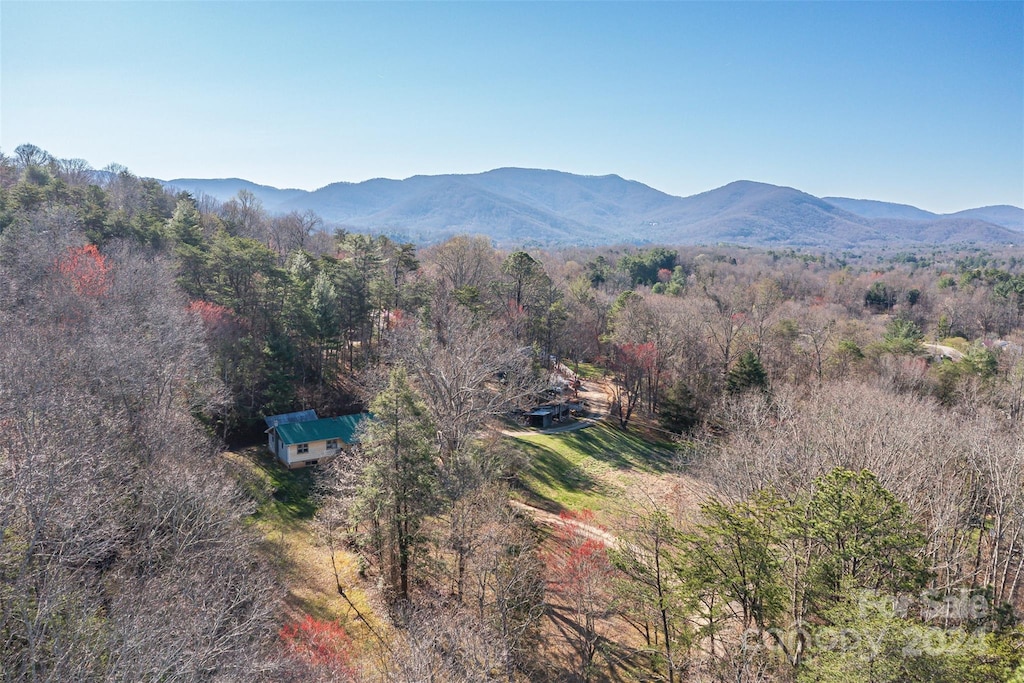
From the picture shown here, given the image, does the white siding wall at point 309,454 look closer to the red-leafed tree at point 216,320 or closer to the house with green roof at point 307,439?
the house with green roof at point 307,439

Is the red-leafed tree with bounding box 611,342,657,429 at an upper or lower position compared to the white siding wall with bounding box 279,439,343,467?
upper

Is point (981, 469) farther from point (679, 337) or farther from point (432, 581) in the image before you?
point (679, 337)

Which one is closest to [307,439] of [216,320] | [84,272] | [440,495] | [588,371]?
[216,320]

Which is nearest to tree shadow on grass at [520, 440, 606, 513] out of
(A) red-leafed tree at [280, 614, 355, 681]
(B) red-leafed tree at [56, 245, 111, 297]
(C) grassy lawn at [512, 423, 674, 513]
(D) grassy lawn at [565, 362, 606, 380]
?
(C) grassy lawn at [512, 423, 674, 513]

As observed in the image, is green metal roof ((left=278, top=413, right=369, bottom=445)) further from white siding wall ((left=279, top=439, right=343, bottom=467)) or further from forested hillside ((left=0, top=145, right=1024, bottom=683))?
forested hillside ((left=0, top=145, right=1024, bottom=683))

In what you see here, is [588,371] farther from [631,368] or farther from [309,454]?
[309,454]

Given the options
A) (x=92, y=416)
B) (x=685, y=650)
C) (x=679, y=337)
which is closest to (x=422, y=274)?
(x=679, y=337)

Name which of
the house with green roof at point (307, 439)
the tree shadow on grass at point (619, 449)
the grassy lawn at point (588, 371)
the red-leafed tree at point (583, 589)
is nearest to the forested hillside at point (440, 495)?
the red-leafed tree at point (583, 589)

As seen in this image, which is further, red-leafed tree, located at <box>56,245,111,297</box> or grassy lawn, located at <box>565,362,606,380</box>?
grassy lawn, located at <box>565,362,606,380</box>
